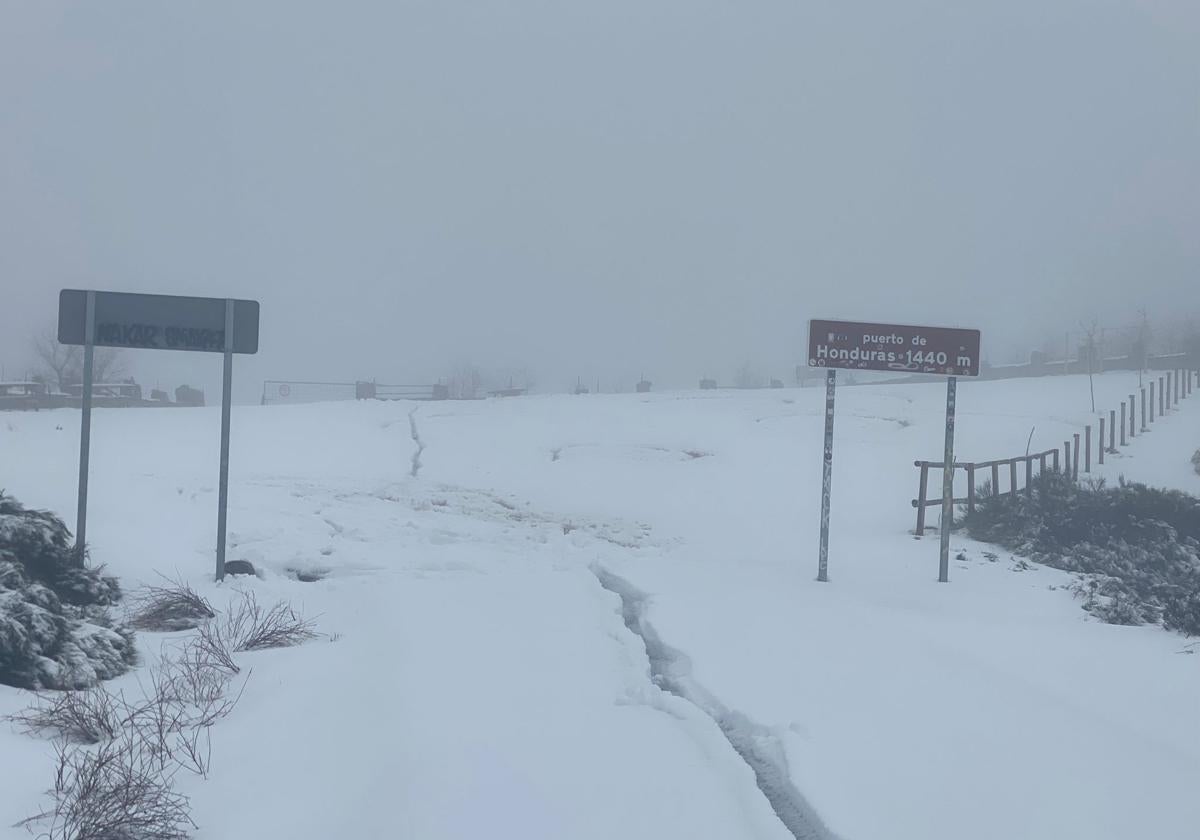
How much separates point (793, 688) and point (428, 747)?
2718 mm

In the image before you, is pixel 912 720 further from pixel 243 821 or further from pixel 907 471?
pixel 907 471

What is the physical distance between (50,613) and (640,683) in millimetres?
3814

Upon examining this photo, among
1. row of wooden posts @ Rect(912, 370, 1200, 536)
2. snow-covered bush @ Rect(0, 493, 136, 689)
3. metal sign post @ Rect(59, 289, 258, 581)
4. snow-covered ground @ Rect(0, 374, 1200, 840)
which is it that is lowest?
snow-covered ground @ Rect(0, 374, 1200, 840)

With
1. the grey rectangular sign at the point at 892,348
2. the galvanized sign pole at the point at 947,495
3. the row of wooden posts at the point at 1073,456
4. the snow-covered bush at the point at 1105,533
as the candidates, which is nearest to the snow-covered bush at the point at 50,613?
the grey rectangular sign at the point at 892,348

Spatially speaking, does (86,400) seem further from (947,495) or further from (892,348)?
(947,495)

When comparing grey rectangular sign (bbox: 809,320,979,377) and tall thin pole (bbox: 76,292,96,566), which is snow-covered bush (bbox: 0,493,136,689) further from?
grey rectangular sign (bbox: 809,320,979,377)

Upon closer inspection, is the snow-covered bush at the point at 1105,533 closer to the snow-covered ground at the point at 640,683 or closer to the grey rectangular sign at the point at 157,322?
the snow-covered ground at the point at 640,683

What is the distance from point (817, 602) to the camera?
36.0 feet

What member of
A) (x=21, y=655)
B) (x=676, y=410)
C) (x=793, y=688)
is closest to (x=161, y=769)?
(x=21, y=655)

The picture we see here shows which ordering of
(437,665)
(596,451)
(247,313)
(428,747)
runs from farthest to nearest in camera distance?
(596,451) → (247,313) → (437,665) → (428,747)

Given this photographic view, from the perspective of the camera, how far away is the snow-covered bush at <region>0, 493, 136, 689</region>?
6.32 m

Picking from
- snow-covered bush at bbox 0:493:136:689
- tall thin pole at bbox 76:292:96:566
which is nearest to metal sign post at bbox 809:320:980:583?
tall thin pole at bbox 76:292:96:566

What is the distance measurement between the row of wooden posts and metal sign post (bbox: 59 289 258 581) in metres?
9.28

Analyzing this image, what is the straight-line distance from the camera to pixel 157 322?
34.6ft
